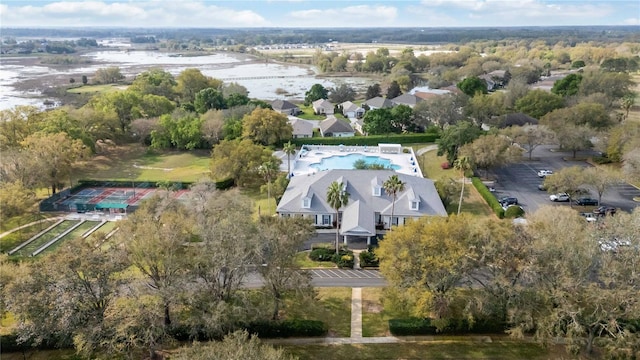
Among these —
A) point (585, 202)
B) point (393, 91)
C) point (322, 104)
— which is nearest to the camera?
point (585, 202)

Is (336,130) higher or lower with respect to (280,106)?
lower

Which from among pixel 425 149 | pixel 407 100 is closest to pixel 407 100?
pixel 407 100

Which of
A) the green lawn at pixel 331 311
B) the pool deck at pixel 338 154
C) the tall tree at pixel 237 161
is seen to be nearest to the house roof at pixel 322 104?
the pool deck at pixel 338 154

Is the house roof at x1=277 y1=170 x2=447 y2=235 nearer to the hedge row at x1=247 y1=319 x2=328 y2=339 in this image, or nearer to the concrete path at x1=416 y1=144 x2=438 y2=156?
the hedge row at x1=247 y1=319 x2=328 y2=339

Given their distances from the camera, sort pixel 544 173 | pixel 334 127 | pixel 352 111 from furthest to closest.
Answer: pixel 352 111 < pixel 334 127 < pixel 544 173

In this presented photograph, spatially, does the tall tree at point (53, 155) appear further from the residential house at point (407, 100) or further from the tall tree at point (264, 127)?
the residential house at point (407, 100)

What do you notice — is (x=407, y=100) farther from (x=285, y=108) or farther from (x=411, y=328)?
(x=411, y=328)
